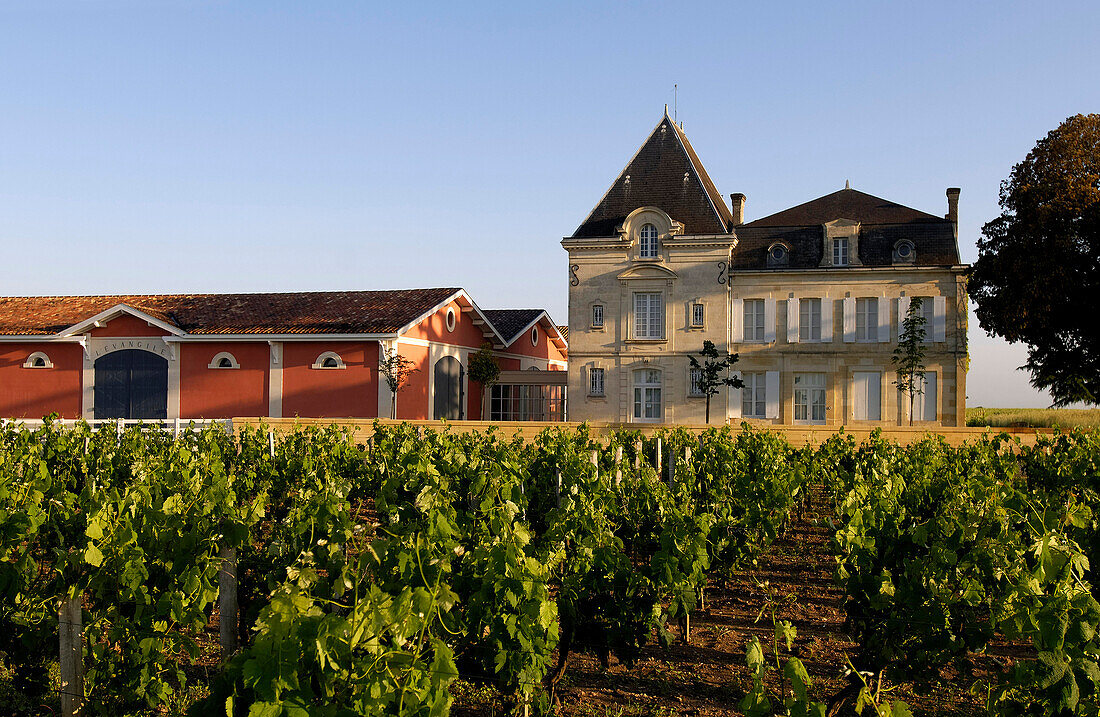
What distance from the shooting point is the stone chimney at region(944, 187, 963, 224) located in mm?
28234

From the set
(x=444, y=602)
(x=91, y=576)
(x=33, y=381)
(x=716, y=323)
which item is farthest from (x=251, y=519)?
(x=33, y=381)

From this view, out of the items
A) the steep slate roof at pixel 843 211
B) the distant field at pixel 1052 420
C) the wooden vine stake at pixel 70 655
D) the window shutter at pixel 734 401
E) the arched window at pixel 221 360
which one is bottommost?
the wooden vine stake at pixel 70 655

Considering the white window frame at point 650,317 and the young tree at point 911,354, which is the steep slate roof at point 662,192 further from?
the young tree at point 911,354

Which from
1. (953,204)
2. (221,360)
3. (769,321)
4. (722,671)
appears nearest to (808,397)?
(769,321)

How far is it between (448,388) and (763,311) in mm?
10663

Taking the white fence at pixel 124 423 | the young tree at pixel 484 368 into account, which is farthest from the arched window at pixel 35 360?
the young tree at pixel 484 368

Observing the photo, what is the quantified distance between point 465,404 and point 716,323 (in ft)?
29.2

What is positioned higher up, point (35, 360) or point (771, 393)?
point (35, 360)

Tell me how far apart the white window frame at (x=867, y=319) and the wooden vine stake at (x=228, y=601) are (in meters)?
25.1

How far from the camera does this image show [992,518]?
19.6 feet

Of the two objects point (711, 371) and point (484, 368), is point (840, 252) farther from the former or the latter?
point (484, 368)

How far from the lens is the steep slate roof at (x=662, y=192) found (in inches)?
1109

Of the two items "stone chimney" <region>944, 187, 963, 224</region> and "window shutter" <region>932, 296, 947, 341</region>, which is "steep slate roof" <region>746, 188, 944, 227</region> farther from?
"window shutter" <region>932, 296, 947, 341</region>

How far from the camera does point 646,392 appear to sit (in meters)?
28.2
